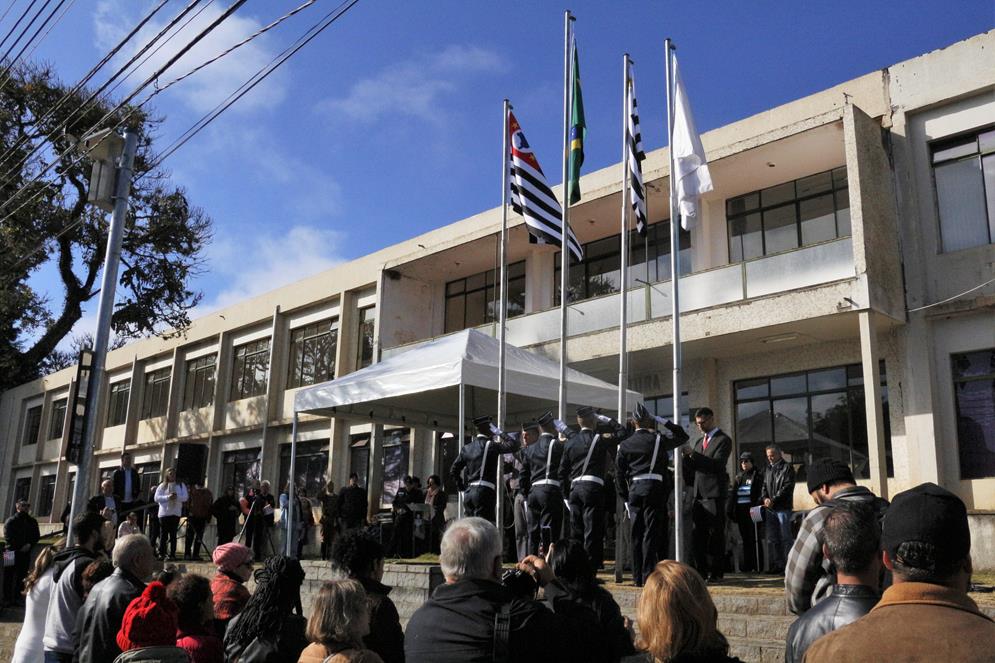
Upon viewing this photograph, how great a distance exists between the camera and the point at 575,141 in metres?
12.9

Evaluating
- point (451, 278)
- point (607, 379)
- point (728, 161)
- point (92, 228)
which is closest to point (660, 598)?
point (728, 161)

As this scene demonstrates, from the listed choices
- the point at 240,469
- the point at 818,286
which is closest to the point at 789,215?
the point at 818,286

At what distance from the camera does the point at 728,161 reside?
16.1 m

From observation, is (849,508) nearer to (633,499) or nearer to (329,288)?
(633,499)

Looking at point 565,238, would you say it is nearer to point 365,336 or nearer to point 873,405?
point 873,405

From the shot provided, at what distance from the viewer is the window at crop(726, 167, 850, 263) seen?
16188 millimetres

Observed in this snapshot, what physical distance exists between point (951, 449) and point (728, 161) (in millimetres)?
6200

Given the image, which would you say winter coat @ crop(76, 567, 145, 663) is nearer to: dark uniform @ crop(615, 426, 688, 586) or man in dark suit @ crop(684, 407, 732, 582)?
dark uniform @ crop(615, 426, 688, 586)

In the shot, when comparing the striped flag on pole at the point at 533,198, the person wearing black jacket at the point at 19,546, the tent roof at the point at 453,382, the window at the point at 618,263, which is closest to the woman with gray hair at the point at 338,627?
the tent roof at the point at 453,382

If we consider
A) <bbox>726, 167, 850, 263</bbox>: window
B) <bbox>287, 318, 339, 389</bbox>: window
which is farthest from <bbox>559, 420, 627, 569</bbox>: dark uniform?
<bbox>287, 318, 339, 389</bbox>: window

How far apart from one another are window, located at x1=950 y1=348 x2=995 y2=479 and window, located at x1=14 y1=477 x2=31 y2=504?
4105 centimetres

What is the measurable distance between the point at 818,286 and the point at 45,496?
37.9m

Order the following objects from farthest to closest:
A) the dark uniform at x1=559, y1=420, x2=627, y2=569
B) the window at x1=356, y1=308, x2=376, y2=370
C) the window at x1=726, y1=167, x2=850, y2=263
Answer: the window at x1=356, y1=308, x2=376, y2=370, the window at x1=726, y1=167, x2=850, y2=263, the dark uniform at x1=559, y1=420, x2=627, y2=569

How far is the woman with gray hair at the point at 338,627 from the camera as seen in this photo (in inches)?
140
